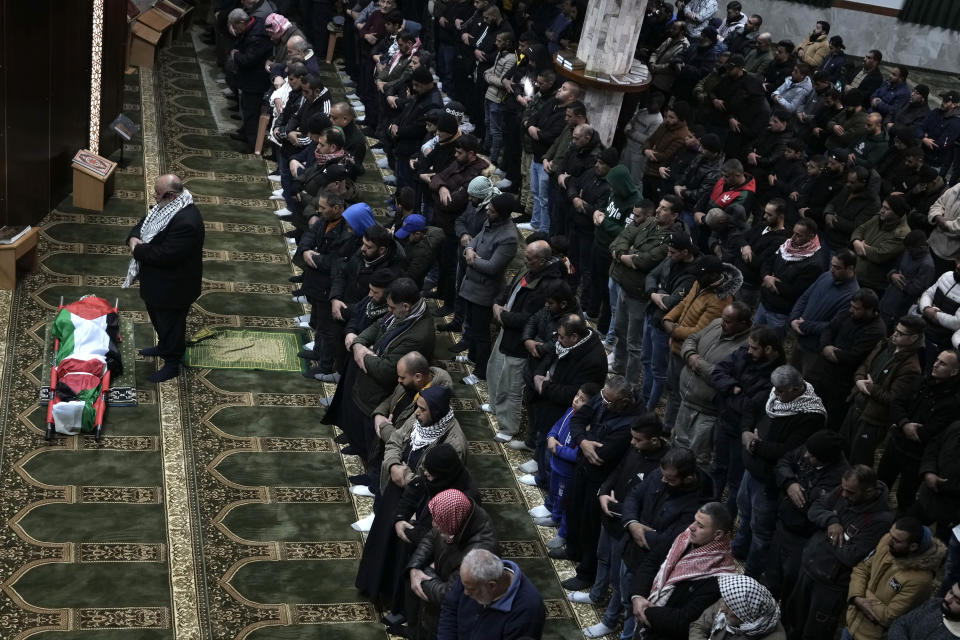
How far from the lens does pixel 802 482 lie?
7.09 meters

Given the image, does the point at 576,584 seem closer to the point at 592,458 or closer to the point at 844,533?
the point at 592,458

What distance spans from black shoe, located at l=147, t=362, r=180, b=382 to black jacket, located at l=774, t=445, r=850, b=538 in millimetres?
4835

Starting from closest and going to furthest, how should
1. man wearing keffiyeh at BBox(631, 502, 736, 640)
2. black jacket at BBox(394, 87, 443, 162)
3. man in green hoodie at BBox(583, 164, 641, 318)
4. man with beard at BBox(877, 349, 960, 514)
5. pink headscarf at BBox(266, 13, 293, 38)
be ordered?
man wearing keffiyeh at BBox(631, 502, 736, 640) < man with beard at BBox(877, 349, 960, 514) < man in green hoodie at BBox(583, 164, 641, 318) < black jacket at BBox(394, 87, 443, 162) < pink headscarf at BBox(266, 13, 293, 38)

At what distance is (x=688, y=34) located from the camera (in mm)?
16312

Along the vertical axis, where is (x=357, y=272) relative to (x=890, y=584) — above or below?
above

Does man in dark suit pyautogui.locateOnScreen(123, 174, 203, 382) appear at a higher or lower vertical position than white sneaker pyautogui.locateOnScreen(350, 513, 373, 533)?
higher

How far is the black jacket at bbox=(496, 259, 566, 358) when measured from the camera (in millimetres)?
9070

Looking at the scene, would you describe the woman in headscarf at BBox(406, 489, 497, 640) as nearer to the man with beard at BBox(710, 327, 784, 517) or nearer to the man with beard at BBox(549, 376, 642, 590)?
the man with beard at BBox(549, 376, 642, 590)

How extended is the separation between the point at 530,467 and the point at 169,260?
315cm

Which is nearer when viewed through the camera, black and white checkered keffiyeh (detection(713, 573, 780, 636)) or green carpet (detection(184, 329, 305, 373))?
black and white checkered keffiyeh (detection(713, 573, 780, 636))

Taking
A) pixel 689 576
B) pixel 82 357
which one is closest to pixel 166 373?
pixel 82 357

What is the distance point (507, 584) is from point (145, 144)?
9755 millimetres

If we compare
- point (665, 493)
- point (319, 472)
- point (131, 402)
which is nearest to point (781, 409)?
point (665, 493)

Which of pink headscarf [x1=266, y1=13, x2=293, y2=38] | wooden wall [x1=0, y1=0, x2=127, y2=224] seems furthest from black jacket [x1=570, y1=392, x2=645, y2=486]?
pink headscarf [x1=266, y1=13, x2=293, y2=38]
